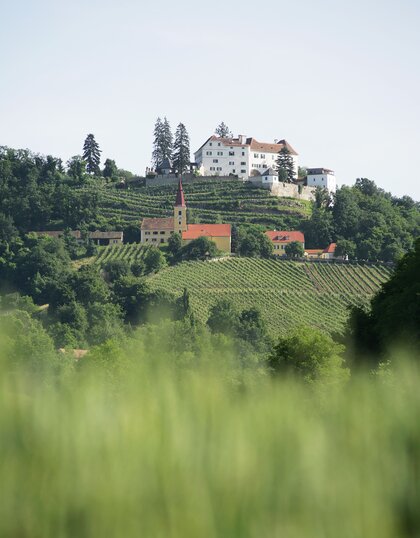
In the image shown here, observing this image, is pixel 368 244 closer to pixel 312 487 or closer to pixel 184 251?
pixel 184 251

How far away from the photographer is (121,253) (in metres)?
84.2

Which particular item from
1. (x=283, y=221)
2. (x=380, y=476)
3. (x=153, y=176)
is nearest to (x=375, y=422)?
(x=380, y=476)

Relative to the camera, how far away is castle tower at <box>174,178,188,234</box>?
3491 inches

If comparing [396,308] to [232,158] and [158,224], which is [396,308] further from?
[232,158]

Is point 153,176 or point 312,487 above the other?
point 153,176

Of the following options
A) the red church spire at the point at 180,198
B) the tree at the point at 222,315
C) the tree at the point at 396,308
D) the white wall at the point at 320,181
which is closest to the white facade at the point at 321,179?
the white wall at the point at 320,181

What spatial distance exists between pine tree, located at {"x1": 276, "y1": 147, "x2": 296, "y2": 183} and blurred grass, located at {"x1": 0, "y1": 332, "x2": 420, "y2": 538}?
99828mm

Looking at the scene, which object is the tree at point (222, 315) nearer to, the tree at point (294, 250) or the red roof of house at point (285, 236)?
the tree at point (294, 250)

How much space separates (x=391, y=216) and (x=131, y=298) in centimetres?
3522

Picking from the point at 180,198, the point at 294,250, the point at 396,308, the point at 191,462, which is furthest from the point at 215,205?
the point at 191,462

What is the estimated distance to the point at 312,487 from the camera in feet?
6.64

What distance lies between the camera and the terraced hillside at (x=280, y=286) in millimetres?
65250

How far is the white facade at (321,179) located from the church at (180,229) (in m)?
17.8

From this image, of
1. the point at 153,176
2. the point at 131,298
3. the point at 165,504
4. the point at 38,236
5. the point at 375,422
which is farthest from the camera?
the point at 153,176
